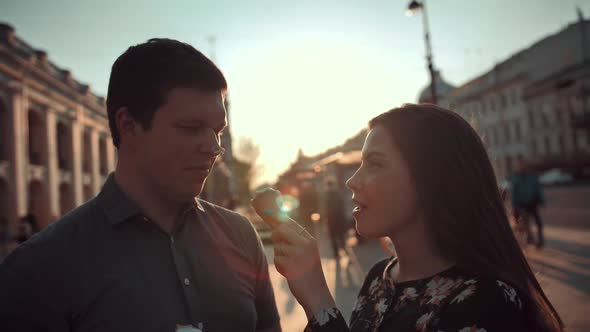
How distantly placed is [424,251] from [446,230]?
0.17 m

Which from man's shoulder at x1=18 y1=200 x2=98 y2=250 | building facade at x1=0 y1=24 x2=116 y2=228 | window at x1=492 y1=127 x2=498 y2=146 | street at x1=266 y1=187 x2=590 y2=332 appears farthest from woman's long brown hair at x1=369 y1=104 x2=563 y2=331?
window at x1=492 y1=127 x2=498 y2=146

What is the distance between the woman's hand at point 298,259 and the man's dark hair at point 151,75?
54 cm

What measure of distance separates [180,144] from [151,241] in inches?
15.2

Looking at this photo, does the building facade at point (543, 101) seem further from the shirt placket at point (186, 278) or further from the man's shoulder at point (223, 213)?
the shirt placket at point (186, 278)

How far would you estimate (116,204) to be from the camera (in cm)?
173

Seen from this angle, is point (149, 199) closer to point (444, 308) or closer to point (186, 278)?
point (186, 278)

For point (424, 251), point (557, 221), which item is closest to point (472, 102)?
point (557, 221)

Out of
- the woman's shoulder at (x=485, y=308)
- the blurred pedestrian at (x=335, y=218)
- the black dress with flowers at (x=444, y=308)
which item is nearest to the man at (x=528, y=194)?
the blurred pedestrian at (x=335, y=218)

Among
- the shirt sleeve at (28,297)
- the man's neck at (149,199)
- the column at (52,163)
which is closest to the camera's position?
the shirt sleeve at (28,297)

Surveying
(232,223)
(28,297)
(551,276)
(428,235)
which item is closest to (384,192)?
(428,235)

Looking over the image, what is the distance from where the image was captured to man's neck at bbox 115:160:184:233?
1.81 metres

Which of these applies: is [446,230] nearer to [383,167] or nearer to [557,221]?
[383,167]

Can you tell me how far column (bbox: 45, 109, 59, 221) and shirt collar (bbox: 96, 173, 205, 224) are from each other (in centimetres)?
2570

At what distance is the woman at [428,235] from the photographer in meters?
1.73
